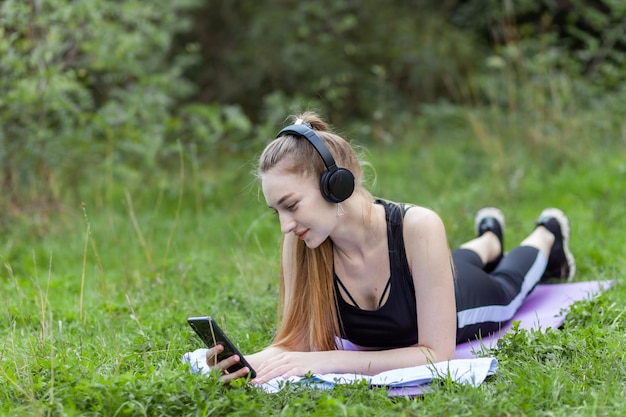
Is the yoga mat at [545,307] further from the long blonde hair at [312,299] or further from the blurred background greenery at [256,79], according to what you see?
the blurred background greenery at [256,79]

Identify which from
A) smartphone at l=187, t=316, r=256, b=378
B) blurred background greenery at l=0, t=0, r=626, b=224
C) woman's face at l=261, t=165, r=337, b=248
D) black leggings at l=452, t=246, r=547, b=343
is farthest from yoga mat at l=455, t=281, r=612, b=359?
blurred background greenery at l=0, t=0, r=626, b=224

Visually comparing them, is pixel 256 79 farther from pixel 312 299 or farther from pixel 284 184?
pixel 284 184

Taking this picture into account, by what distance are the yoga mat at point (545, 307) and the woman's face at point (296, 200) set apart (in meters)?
1.03

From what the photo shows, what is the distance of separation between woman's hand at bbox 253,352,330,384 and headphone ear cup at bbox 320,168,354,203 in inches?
26.0

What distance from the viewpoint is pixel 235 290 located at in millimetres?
4707

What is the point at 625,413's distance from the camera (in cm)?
267

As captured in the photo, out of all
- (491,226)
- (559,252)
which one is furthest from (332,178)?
(559,252)

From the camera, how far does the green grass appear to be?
9.37ft

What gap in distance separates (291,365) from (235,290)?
1.54m

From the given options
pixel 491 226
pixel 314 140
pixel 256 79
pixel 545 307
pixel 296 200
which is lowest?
pixel 545 307

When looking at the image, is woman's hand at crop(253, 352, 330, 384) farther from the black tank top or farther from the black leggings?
the black leggings

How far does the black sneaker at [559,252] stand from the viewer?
195 inches

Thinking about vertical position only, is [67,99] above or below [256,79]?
below

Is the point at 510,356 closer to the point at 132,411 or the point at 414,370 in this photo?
the point at 414,370
